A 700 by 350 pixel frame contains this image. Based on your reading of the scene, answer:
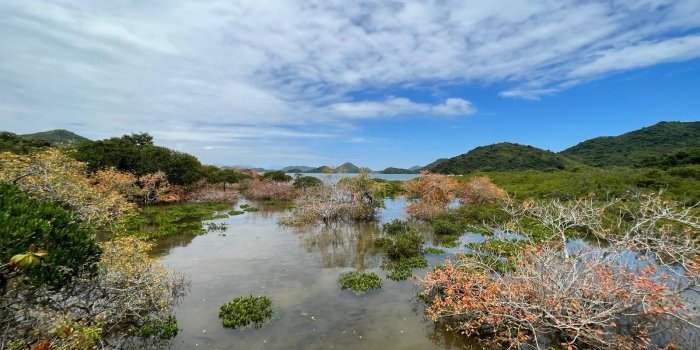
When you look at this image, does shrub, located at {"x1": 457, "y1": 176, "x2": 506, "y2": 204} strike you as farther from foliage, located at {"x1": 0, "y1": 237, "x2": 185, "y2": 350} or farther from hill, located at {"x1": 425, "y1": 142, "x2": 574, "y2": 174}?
hill, located at {"x1": 425, "y1": 142, "x2": 574, "y2": 174}

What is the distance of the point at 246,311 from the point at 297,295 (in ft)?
7.65

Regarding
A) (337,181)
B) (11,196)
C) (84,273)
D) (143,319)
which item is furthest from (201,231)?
(11,196)

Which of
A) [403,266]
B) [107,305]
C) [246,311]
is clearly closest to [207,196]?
[403,266]

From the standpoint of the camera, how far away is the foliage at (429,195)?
28.5 m

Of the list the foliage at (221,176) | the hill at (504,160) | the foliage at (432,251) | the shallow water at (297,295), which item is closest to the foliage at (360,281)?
the shallow water at (297,295)

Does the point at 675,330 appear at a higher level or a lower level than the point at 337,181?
lower

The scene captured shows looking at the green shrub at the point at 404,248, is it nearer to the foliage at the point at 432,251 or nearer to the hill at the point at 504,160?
Answer: the foliage at the point at 432,251

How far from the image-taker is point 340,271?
1539cm

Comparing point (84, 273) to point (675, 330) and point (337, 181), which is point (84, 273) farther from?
point (337, 181)

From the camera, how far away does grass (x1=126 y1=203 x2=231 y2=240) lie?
73.0 ft

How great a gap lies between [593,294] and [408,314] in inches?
204

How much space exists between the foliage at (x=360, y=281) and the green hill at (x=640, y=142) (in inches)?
4528

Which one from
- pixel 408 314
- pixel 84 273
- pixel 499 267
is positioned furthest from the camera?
pixel 499 267

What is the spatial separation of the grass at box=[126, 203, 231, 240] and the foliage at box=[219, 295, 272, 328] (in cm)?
1151
